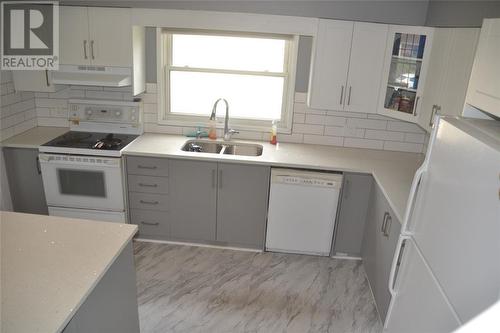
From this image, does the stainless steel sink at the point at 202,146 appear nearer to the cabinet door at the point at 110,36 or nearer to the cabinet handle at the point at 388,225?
the cabinet door at the point at 110,36

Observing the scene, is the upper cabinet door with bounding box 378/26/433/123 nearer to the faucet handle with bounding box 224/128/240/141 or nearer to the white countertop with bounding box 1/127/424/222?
the white countertop with bounding box 1/127/424/222

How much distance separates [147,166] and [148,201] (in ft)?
1.10

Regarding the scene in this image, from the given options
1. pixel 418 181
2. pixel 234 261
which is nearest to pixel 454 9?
pixel 418 181

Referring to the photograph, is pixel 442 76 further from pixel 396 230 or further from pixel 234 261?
pixel 234 261

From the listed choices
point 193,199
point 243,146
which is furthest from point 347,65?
point 193,199

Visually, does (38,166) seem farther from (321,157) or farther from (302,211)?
(321,157)

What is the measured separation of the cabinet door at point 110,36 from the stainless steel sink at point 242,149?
1.15 m

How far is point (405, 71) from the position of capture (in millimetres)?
3074

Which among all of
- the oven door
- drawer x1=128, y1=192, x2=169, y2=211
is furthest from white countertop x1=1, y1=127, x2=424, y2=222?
drawer x1=128, y1=192, x2=169, y2=211

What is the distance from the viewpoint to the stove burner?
330 cm

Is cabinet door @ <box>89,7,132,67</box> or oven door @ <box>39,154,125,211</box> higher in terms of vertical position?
cabinet door @ <box>89,7,132,67</box>

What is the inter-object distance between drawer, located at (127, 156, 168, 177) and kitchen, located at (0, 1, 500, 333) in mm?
12

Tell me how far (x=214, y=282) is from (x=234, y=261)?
331 mm

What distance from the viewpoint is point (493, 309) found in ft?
2.84
